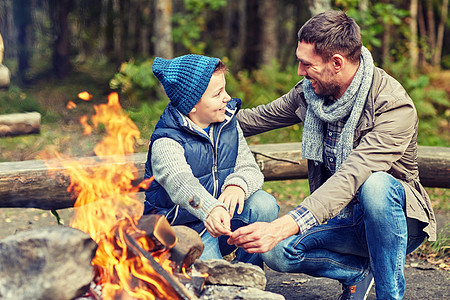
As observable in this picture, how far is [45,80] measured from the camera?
12914mm

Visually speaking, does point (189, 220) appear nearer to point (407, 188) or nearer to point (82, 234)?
point (82, 234)

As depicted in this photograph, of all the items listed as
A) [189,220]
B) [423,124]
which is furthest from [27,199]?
[423,124]

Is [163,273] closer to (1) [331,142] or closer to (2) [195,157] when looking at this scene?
(2) [195,157]

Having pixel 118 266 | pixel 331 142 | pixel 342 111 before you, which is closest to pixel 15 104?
pixel 331 142

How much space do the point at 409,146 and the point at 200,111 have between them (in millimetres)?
1247

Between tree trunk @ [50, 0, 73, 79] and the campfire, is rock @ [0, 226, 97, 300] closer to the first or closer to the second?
the campfire

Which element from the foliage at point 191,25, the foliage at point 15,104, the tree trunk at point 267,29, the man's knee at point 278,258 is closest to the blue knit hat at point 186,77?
the man's knee at point 278,258

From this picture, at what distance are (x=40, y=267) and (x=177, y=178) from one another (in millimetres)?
891

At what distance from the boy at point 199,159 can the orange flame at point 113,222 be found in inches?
9.5

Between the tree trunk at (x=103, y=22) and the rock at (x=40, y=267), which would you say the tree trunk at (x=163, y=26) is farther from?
the rock at (x=40, y=267)

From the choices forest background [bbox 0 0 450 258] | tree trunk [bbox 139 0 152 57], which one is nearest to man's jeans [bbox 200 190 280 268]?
forest background [bbox 0 0 450 258]

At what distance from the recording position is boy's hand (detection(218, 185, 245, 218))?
10.4 ft

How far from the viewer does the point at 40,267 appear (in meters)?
2.42

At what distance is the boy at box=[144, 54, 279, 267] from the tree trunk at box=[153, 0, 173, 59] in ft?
21.0
